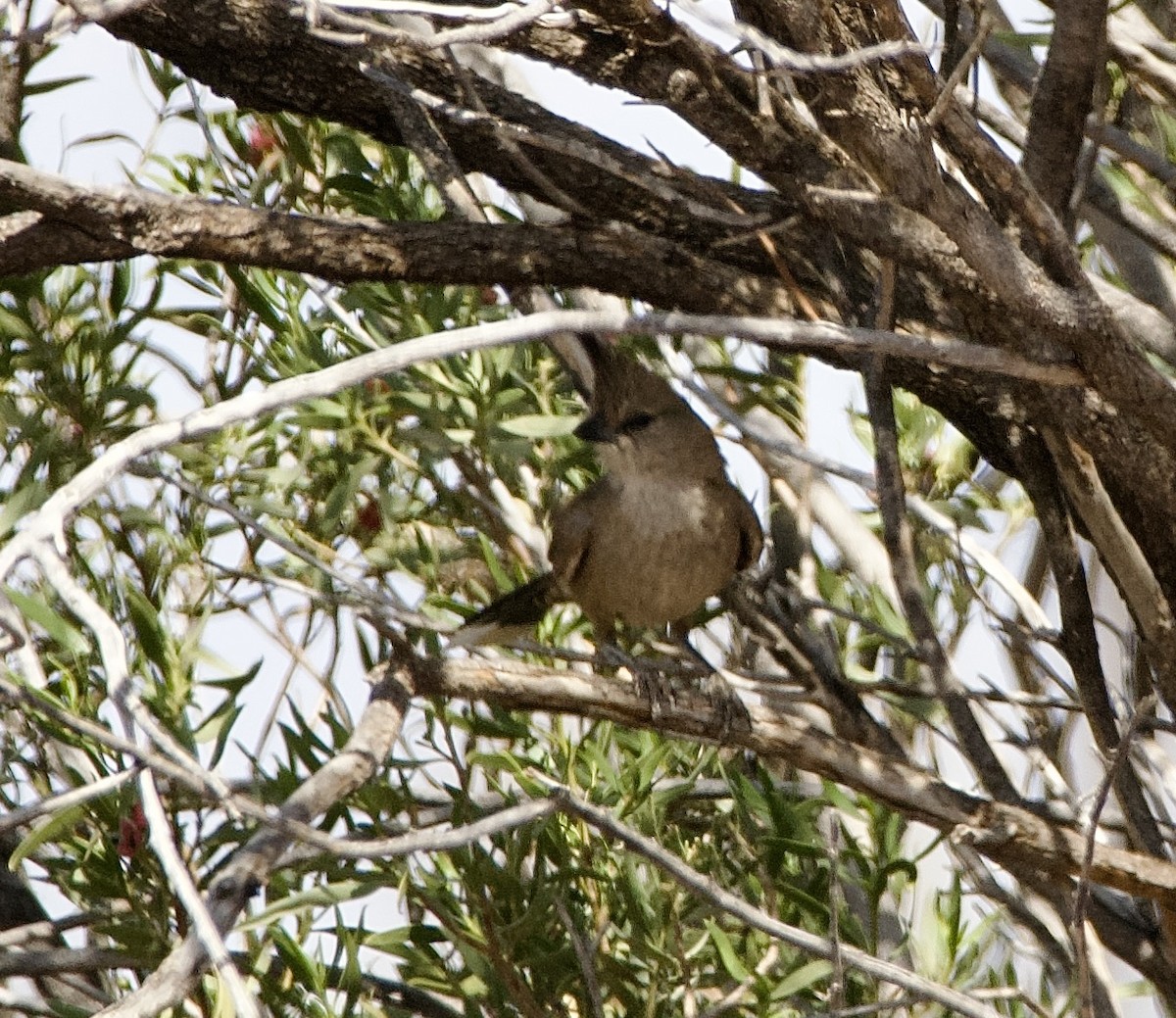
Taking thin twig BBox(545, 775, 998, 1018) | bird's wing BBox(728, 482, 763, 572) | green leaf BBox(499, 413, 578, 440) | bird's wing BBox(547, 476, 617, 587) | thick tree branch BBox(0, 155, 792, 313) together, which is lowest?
bird's wing BBox(728, 482, 763, 572)

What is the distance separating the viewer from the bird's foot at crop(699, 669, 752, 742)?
2.90m

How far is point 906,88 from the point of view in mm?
2613

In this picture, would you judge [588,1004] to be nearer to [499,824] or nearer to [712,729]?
[712,729]

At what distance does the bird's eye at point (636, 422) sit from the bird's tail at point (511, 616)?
43cm

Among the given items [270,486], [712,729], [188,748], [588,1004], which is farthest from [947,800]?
[270,486]

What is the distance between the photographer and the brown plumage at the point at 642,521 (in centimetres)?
406

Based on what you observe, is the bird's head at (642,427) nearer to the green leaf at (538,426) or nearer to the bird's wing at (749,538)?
the green leaf at (538,426)

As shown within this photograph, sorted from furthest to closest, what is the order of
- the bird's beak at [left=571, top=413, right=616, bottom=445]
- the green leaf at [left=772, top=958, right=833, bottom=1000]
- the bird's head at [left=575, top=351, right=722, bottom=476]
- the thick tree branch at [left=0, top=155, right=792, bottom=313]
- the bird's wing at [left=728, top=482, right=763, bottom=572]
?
1. the bird's wing at [left=728, top=482, right=763, bottom=572]
2. the bird's head at [left=575, top=351, right=722, bottom=476]
3. the bird's beak at [left=571, top=413, right=616, bottom=445]
4. the green leaf at [left=772, top=958, right=833, bottom=1000]
5. the thick tree branch at [left=0, top=155, right=792, bottom=313]

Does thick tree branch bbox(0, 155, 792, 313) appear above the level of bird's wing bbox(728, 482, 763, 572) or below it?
above

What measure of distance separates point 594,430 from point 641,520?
0.40m

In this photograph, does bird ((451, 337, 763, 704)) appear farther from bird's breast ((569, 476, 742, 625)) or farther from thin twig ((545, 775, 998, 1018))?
thin twig ((545, 775, 998, 1018))

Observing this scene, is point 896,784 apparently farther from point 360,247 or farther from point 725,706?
point 360,247

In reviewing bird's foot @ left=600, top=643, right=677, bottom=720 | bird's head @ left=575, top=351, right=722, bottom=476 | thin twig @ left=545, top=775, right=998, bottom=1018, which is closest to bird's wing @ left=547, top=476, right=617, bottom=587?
bird's head @ left=575, top=351, right=722, bottom=476

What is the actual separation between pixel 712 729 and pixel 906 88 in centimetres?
122
